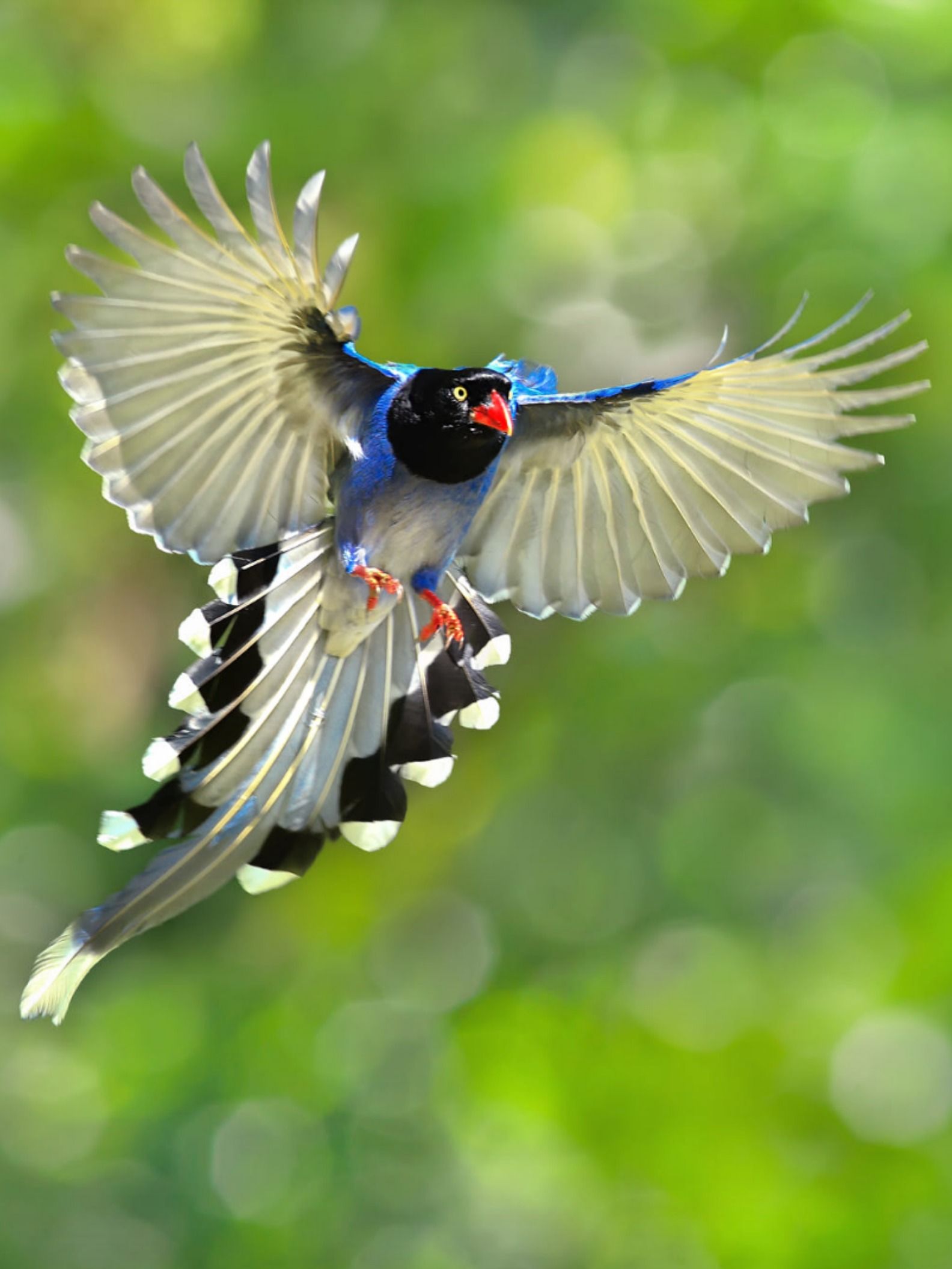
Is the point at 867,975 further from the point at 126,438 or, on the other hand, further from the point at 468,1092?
the point at 126,438

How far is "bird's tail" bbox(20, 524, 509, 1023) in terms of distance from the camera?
2439 millimetres

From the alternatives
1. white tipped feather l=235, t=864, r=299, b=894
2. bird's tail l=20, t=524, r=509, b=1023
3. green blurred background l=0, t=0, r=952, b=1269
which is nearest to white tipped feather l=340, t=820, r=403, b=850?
bird's tail l=20, t=524, r=509, b=1023

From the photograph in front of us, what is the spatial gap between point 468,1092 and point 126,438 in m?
3.14

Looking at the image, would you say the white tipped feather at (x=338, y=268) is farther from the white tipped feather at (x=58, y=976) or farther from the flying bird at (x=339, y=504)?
the white tipped feather at (x=58, y=976)

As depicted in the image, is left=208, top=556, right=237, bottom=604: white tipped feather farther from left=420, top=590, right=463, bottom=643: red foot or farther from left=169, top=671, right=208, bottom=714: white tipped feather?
left=420, top=590, right=463, bottom=643: red foot

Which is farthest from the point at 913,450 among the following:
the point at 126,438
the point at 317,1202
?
the point at 126,438

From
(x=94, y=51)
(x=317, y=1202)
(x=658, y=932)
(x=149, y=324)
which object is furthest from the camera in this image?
(x=94, y=51)

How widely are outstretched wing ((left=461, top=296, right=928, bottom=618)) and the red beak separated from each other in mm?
224

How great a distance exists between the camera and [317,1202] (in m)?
4.85

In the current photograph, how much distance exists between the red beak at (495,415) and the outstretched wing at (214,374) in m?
0.18

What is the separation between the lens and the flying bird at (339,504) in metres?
2.21

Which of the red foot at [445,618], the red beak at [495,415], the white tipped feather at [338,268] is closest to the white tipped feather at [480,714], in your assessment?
the red foot at [445,618]

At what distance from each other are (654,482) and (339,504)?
59 centimetres

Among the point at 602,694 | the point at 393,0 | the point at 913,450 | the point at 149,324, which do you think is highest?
the point at 393,0
